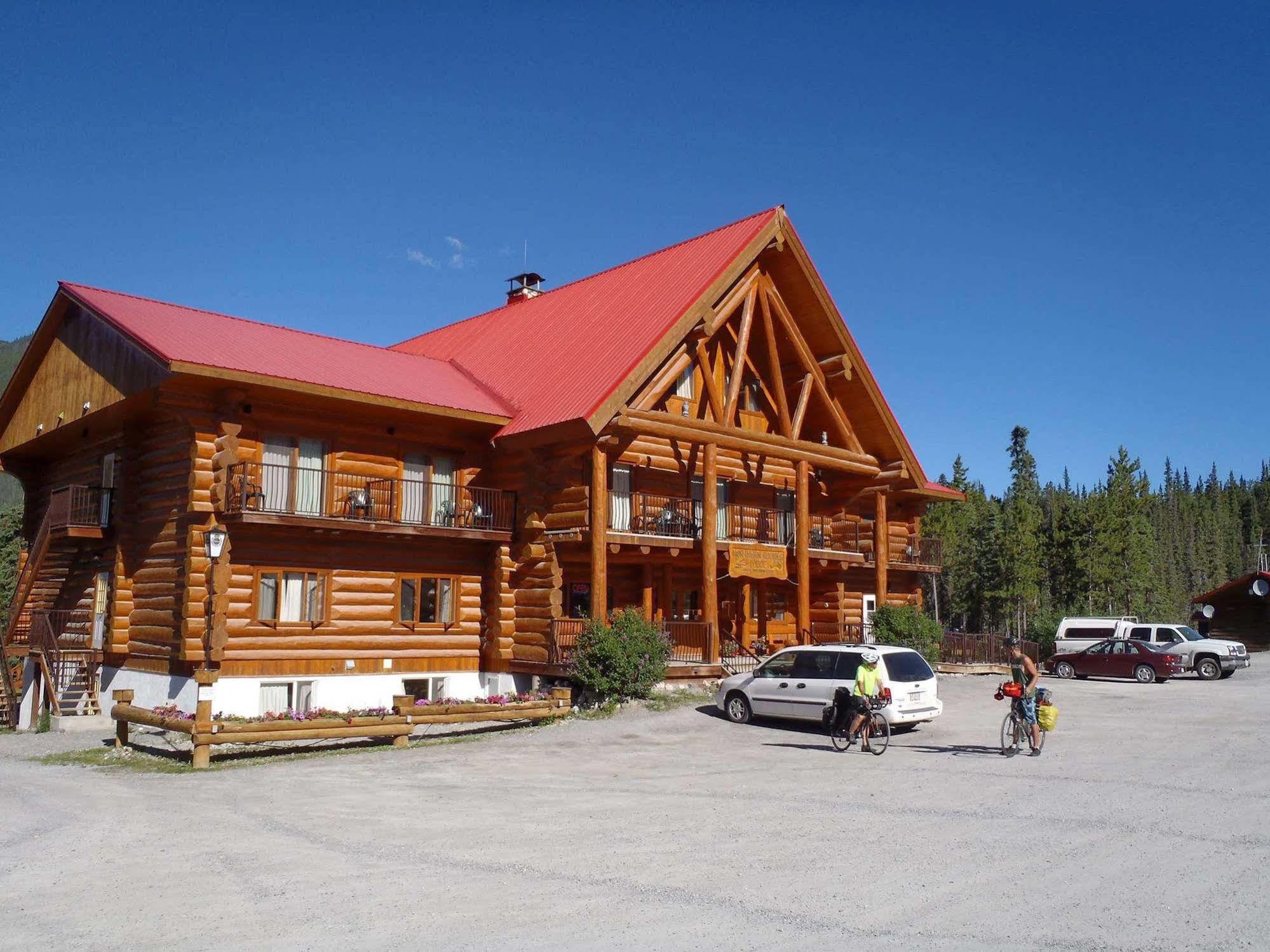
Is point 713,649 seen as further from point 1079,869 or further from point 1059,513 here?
point 1059,513

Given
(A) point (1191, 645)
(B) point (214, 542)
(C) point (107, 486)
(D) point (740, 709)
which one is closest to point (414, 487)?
(B) point (214, 542)

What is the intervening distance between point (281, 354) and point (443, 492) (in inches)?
203

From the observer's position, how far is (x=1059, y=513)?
63.9 metres

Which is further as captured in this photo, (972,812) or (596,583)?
(596,583)

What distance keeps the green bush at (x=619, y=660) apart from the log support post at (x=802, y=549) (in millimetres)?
6065

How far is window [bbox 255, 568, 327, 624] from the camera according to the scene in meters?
24.1

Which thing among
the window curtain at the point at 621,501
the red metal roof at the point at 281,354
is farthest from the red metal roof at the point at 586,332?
the window curtain at the point at 621,501

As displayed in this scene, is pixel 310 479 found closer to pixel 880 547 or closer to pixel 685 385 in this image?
pixel 685 385

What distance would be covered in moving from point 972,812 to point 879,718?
5.59 meters

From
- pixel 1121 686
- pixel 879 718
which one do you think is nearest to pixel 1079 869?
pixel 879 718

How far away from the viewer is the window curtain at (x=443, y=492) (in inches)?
1043

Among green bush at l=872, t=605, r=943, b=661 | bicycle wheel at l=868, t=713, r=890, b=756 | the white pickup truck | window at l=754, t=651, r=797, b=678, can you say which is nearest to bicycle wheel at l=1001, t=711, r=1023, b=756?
bicycle wheel at l=868, t=713, r=890, b=756

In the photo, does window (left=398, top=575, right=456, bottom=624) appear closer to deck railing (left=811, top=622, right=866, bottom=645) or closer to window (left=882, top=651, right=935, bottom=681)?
deck railing (left=811, top=622, right=866, bottom=645)

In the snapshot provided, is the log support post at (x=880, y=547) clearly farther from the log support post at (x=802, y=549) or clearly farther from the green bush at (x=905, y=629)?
the log support post at (x=802, y=549)
